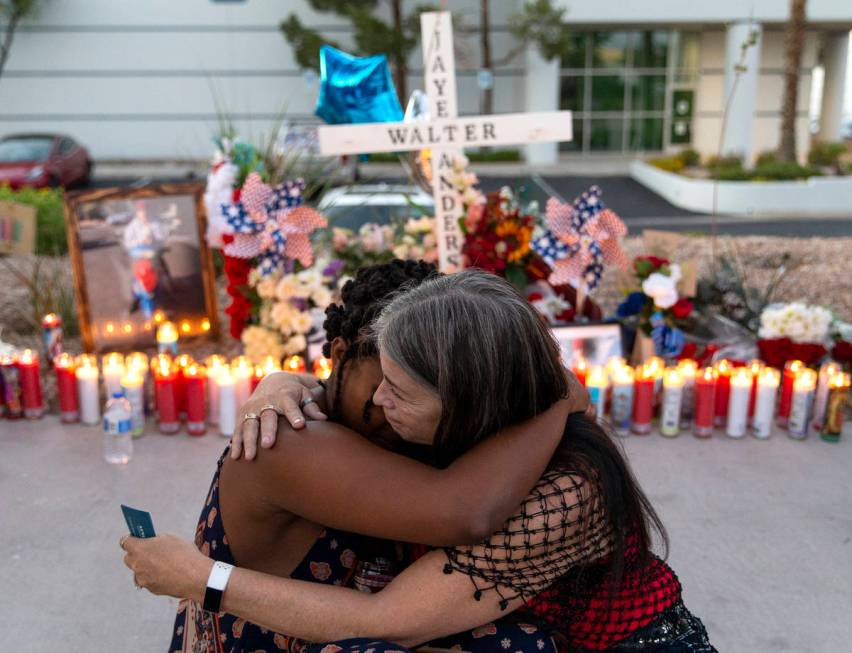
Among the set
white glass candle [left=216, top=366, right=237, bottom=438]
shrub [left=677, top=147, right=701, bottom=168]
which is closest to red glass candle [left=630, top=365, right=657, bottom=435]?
white glass candle [left=216, top=366, right=237, bottom=438]

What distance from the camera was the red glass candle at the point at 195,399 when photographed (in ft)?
14.3

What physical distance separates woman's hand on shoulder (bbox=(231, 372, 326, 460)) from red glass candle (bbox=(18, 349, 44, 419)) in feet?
9.51

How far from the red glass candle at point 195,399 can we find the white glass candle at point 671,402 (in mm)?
2278

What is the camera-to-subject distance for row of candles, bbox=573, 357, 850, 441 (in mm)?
4348

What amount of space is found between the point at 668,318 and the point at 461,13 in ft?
58.5

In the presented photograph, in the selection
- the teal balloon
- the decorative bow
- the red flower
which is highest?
the teal balloon

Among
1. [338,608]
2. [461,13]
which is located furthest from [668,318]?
[461,13]

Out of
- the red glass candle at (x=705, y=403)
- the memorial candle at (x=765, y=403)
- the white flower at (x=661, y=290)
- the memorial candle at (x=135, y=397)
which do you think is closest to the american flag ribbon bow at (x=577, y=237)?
the white flower at (x=661, y=290)

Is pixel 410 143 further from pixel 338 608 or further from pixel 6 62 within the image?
pixel 6 62

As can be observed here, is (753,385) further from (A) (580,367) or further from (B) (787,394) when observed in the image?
(A) (580,367)

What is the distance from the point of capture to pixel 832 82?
76.3 ft

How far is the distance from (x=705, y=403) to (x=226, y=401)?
236 cm

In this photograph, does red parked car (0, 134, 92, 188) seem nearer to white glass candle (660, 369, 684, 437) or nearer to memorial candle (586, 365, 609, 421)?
memorial candle (586, 365, 609, 421)

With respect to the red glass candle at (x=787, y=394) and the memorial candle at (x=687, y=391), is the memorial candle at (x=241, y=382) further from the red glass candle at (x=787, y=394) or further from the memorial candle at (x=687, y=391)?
the red glass candle at (x=787, y=394)
